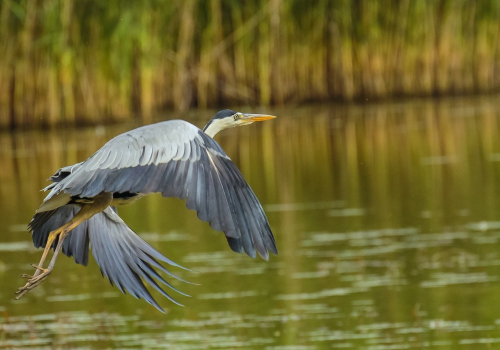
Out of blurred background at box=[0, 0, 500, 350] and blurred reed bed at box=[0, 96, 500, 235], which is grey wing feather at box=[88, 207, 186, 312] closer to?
blurred background at box=[0, 0, 500, 350]

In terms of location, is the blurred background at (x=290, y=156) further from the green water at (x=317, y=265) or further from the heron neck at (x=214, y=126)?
the heron neck at (x=214, y=126)

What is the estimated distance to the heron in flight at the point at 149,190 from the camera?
14.1 feet

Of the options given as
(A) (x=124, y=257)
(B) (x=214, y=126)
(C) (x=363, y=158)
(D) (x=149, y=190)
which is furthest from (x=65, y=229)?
(C) (x=363, y=158)

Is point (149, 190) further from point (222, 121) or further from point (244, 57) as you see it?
point (244, 57)

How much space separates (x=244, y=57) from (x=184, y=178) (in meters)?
15.8

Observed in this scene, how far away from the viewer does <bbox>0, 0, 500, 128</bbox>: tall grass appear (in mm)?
17703

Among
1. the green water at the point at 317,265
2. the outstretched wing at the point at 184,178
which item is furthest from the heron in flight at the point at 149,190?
the green water at the point at 317,265

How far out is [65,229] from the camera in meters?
5.34

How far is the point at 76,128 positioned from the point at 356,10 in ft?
17.7

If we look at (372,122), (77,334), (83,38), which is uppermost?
(83,38)

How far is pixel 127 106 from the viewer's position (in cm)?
1814

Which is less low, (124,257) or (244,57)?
(244,57)

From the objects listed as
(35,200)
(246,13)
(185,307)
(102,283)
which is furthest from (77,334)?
(246,13)

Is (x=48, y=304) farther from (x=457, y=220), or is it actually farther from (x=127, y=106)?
(x=127, y=106)
